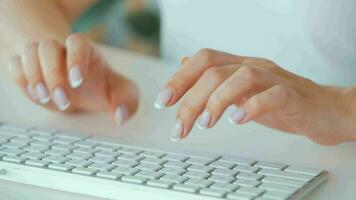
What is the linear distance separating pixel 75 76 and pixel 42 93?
0.16ft

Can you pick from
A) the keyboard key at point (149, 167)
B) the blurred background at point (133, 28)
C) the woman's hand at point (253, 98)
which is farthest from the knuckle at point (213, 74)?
the blurred background at point (133, 28)

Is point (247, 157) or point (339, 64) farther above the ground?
point (339, 64)

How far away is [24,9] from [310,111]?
1.57 ft

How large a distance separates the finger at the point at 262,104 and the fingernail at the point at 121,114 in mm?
186

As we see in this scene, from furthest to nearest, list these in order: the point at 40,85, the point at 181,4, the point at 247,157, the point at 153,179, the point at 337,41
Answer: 1. the point at 181,4
2. the point at 337,41
3. the point at 40,85
4. the point at 247,157
5. the point at 153,179

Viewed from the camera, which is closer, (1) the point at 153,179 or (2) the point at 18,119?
(1) the point at 153,179

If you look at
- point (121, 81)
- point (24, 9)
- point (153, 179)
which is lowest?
point (153, 179)

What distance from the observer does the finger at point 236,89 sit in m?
0.69

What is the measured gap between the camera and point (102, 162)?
0.67 metres

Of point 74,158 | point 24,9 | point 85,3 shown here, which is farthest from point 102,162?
point 85,3

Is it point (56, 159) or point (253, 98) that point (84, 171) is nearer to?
point (56, 159)

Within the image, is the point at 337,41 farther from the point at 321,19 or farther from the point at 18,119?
the point at 18,119

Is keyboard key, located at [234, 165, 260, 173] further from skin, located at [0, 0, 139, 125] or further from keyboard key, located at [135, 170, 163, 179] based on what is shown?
skin, located at [0, 0, 139, 125]

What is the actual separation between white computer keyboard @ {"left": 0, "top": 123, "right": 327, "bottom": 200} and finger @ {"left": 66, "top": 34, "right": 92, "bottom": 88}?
0.10m
